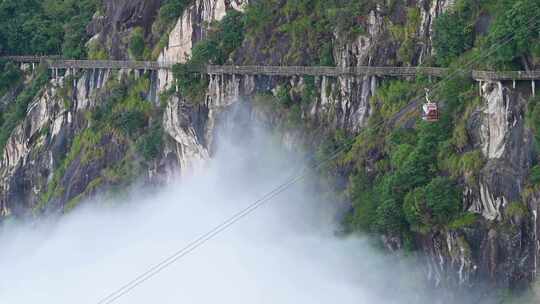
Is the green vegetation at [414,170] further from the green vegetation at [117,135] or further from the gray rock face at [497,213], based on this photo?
the green vegetation at [117,135]

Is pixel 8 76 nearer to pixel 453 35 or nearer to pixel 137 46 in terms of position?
pixel 137 46

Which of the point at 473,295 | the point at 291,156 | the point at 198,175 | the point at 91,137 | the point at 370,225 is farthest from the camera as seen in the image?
the point at 91,137

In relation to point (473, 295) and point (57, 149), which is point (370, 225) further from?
point (57, 149)

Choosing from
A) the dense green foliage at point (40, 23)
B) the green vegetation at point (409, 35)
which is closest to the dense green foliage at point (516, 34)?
the green vegetation at point (409, 35)

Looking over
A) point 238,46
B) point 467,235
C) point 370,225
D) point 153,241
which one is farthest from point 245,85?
point 467,235

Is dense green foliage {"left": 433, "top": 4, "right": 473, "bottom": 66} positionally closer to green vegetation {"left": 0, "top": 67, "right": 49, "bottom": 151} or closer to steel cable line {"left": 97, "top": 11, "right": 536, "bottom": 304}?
steel cable line {"left": 97, "top": 11, "right": 536, "bottom": 304}

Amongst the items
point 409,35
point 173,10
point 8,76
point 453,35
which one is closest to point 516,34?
point 453,35
